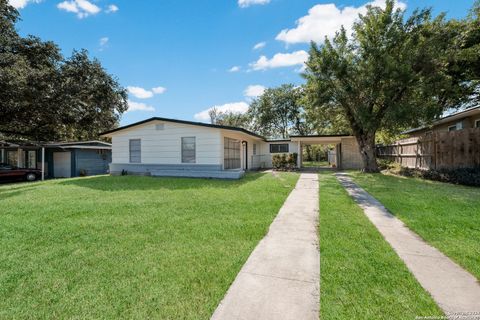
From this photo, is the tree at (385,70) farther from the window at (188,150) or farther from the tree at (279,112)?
the tree at (279,112)

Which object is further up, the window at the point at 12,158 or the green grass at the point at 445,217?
the window at the point at 12,158

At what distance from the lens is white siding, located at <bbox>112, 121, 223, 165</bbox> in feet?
39.7

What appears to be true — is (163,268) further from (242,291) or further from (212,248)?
(242,291)

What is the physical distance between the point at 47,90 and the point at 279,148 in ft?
55.8

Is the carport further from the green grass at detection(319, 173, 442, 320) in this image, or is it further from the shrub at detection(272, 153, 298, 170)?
the green grass at detection(319, 173, 442, 320)

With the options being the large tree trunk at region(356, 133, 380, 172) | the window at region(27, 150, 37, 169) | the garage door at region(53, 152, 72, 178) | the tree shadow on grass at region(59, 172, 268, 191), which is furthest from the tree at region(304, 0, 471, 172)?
the window at region(27, 150, 37, 169)

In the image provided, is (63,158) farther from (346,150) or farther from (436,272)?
(346,150)

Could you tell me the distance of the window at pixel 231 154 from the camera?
13562mm

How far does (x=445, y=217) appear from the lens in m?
4.70

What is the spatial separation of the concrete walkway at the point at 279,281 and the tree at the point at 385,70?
415 inches

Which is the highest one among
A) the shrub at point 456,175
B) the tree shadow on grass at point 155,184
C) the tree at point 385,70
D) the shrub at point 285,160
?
the tree at point 385,70

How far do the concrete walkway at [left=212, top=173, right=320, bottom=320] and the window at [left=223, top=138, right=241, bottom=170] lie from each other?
946cm

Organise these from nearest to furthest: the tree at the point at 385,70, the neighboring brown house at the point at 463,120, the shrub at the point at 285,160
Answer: the neighboring brown house at the point at 463,120 < the tree at the point at 385,70 < the shrub at the point at 285,160

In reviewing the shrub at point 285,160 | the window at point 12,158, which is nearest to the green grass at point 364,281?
the shrub at point 285,160
